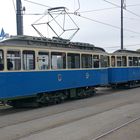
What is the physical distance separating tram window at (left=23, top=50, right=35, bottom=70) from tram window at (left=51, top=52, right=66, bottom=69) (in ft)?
5.88

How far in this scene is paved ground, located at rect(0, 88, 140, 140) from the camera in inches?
454

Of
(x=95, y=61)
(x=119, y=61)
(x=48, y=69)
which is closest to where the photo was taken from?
(x=48, y=69)

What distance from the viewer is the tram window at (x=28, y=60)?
61.7 feet

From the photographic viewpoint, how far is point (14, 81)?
59.2 ft

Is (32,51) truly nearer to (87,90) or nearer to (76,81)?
(76,81)

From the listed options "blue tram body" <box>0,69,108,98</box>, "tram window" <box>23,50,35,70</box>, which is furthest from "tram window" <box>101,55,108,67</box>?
"tram window" <box>23,50,35,70</box>

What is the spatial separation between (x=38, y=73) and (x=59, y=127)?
22.6 feet

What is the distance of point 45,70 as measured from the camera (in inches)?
799

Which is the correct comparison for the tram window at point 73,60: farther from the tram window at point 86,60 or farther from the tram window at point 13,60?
the tram window at point 13,60

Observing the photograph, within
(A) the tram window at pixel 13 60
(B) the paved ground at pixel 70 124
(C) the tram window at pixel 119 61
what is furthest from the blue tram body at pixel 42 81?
(C) the tram window at pixel 119 61

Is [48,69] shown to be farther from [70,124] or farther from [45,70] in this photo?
[70,124]

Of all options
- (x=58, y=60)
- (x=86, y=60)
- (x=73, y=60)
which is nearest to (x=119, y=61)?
(x=86, y=60)

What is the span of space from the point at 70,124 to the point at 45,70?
691 centimetres

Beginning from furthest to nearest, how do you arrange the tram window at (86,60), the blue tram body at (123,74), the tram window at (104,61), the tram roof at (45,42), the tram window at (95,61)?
the blue tram body at (123,74) → the tram window at (104,61) → the tram window at (95,61) → the tram window at (86,60) → the tram roof at (45,42)
